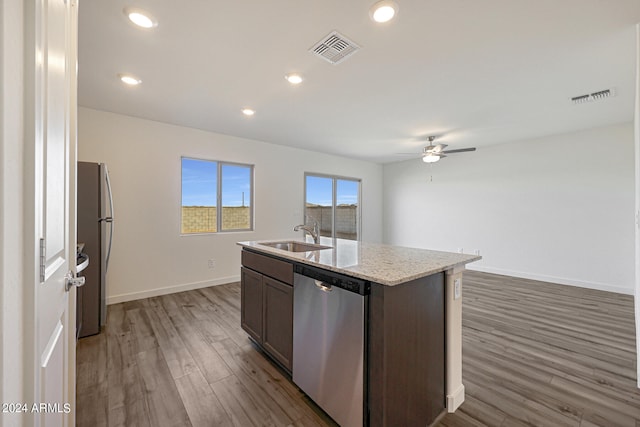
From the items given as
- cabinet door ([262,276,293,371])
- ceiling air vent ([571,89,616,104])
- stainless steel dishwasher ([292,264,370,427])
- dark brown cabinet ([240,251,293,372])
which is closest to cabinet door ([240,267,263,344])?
dark brown cabinet ([240,251,293,372])

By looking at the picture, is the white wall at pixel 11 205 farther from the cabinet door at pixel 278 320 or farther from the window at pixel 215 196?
the window at pixel 215 196

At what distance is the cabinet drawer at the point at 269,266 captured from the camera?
1.98 metres

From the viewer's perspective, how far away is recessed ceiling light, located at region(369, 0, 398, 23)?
166 centimetres

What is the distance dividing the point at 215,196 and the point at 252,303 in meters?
2.62

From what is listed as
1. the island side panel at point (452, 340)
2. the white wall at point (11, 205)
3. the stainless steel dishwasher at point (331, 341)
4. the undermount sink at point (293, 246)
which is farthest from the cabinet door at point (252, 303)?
the white wall at point (11, 205)

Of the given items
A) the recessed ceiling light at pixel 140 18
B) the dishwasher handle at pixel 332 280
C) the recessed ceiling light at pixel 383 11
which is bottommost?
the dishwasher handle at pixel 332 280

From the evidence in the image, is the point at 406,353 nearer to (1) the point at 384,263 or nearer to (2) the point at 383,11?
(1) the point at 384,263

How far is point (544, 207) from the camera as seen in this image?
4.72 m

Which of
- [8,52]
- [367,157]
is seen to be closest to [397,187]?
[367,157]

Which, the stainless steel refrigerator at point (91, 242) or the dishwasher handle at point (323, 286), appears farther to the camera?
the stainless steel refrigerator at point (91, 242)

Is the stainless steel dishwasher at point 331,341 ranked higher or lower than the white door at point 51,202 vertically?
lower

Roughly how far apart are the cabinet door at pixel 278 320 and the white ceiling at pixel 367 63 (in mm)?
1903

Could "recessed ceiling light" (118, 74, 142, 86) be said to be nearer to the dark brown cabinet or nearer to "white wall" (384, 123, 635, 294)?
the dark brown cabinet

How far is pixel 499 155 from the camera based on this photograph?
5227 mm
